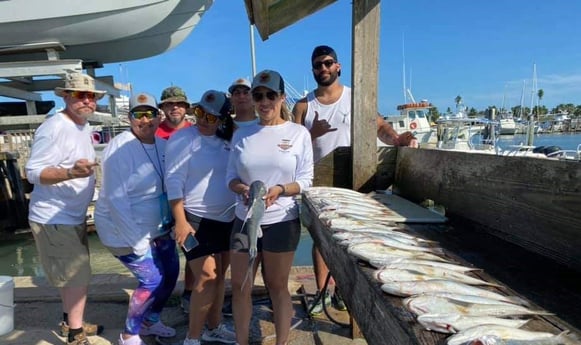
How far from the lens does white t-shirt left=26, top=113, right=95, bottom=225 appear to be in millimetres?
2828

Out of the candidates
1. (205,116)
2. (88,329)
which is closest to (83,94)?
(205,116)

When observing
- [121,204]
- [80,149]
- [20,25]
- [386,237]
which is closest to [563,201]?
[386,237]

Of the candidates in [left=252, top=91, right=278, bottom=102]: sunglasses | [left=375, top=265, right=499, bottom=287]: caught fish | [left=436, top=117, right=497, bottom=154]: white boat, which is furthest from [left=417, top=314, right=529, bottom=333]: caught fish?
[left=436, top=117, right=497, bottom=154]: white boat

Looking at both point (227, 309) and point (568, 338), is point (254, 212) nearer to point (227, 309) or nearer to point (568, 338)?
point (568, 338)

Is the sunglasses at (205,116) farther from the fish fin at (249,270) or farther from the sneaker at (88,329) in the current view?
the sneaker at (88,329)

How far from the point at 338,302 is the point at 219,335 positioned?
1.17m

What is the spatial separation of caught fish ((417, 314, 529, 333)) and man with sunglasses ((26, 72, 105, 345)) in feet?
8.27

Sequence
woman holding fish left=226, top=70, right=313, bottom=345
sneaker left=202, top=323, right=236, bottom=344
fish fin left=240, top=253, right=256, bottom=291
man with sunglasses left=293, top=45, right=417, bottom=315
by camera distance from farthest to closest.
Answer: man with sunglasses left=293, top=45, right=417, bottom=315
sneaker left=202, top=323, right=236, bottom=344
woman holding fish left=226, top=70, right=313, bottom=345
fish fin left=240, top=253, right=256, bottom=291

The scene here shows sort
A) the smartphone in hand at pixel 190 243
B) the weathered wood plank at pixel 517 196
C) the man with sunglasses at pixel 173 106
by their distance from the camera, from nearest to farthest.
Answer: the weathered wood plank at pixel 517 196 → the smartphone in hand at pixel 190 243 → the man with sunglasses at pixel 173 106

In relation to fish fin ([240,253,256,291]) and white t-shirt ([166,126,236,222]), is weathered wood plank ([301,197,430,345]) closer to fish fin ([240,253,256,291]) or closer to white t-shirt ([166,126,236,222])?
fish fin ([240,253,256,291])

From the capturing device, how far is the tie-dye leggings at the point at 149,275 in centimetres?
290

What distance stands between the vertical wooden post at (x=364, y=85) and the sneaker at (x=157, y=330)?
6.80 feet

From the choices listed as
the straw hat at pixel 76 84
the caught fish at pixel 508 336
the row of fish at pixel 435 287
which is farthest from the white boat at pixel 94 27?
the caught fish at pixel 508 336

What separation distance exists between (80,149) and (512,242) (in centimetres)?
303
